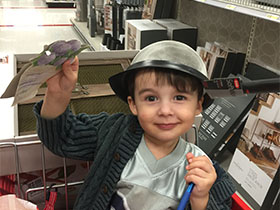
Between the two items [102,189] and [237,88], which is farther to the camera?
[102,189]

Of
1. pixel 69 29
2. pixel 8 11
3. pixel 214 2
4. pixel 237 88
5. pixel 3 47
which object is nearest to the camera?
pixel 237 88

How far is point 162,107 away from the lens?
0.66 m

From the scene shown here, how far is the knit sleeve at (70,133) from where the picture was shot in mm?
705

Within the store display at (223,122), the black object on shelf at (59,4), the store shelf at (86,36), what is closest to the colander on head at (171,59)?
the store display at (223,122)

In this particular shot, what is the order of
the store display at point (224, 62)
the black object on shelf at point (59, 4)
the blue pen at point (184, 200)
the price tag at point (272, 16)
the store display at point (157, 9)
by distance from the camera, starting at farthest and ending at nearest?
the black object on shelf at point (59, 4)
the store display at point (157, 9)
the store display at point (224, 62)
the price tag at point (272, 16)
the blue pen at point (184, 200)

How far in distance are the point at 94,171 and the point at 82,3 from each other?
4.18 meters

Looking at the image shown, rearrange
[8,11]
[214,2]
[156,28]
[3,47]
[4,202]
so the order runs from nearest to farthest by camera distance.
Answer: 1. [4,202]
2. [214,2]
3. [156,28]
4. [3,47]
5. [8,11]

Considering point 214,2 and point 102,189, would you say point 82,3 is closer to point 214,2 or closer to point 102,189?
point 214,2

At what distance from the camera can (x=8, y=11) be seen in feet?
18.6

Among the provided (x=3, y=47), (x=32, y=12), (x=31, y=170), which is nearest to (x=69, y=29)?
(x=3, y=47)

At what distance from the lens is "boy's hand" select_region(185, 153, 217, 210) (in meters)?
0.65

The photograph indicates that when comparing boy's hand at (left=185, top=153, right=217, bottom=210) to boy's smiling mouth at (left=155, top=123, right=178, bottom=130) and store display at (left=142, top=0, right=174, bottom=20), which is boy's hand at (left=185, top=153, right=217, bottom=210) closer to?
boy's smiling mouth at (left=155, top=123, right=178, bottom=130)

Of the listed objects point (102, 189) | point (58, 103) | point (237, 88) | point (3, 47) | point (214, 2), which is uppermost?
point (214, 2)

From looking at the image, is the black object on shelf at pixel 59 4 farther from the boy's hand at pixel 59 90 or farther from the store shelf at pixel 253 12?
the boy's hand at pixel 59 90
